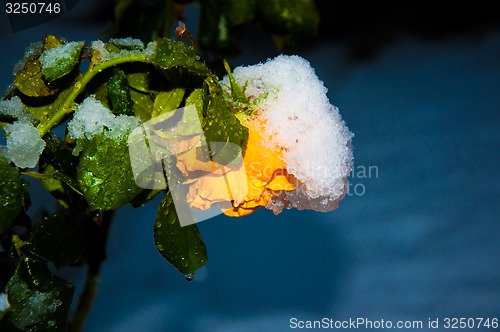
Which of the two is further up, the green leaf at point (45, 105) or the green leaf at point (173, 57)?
the green leaf at point (173, 57)

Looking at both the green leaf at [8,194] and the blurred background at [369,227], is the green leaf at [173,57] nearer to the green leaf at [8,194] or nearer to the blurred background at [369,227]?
the green leaf at [8,194]

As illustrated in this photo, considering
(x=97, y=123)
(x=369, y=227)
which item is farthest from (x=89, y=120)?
(x=369, y=227)

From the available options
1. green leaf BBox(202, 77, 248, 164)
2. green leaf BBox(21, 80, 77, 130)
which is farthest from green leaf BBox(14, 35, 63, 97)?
green leaf BBox(202, 77, 248, 164)

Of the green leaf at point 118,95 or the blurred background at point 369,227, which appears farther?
the blurred background at point 369,227

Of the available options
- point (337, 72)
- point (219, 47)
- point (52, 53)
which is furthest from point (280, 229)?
point (52, 53)

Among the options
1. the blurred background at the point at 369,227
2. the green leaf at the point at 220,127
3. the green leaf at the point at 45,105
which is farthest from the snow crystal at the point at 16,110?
the blurred background at the point at 369,227

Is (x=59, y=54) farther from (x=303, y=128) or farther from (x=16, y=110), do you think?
(x=303, y=128)
